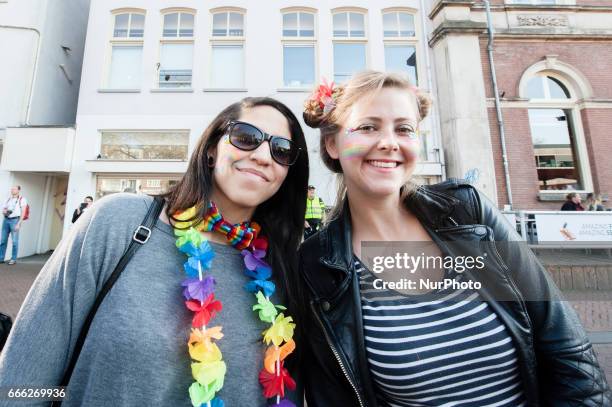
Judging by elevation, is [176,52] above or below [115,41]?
below

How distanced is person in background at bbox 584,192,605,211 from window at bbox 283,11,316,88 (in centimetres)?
910

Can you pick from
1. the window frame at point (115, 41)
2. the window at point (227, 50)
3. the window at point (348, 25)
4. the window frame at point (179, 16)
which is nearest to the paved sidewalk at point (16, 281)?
the window frame at point (115, 41)

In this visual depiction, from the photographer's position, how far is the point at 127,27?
1047 centimetres

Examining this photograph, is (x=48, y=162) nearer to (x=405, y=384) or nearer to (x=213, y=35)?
(x=213, y=35)

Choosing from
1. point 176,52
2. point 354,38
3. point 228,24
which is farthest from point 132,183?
point 354,38

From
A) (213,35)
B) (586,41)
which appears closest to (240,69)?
(213,35)

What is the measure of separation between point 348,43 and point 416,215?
10613mm

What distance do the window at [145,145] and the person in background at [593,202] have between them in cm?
1210

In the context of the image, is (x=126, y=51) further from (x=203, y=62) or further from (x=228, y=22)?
(x=228, y=22)

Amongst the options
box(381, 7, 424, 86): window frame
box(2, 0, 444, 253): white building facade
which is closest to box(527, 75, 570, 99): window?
box(2, 0, 444, 253): white building facade

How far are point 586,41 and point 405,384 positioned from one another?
45.6 ft

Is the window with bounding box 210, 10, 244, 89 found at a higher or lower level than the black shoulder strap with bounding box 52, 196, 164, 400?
higher

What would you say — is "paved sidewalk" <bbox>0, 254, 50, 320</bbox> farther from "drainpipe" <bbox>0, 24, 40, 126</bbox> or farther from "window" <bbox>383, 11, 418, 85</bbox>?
"window" <bbox>383, 11, 418, 85</bbox>

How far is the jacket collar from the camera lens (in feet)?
4.61
